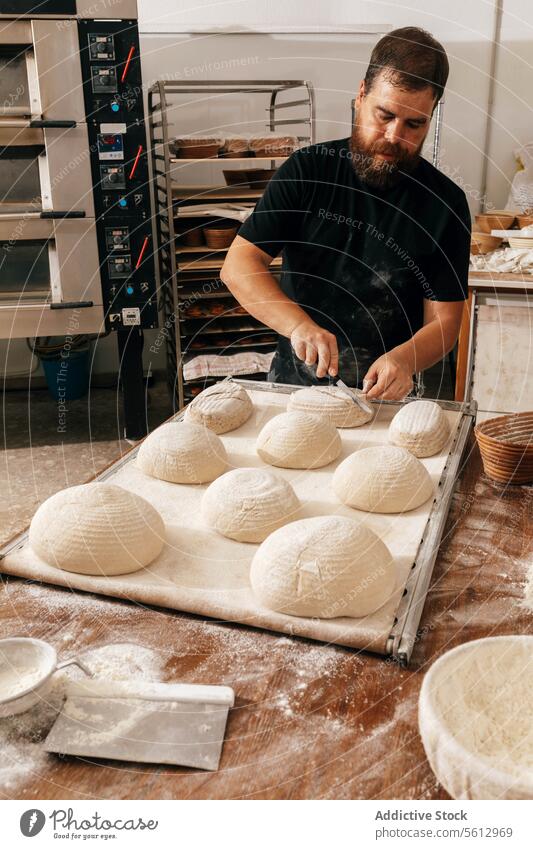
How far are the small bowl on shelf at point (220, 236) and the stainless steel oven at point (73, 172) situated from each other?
1.19 feet

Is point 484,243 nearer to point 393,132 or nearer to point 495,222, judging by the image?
point 495,222

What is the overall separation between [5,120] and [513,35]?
3.17 meters

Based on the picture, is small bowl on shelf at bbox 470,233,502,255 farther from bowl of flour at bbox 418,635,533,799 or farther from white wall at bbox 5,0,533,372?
bowl of flour at bbox 418,635,533,799

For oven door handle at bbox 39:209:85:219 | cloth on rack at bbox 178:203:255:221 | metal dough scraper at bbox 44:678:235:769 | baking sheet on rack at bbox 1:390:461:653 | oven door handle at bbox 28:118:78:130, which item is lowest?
baking sheet on rack at bbox 1:390:461:653

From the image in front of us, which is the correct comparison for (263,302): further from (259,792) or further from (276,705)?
(259,792)

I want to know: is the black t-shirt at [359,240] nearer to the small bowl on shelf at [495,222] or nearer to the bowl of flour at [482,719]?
the bowl of flour at [482,719]

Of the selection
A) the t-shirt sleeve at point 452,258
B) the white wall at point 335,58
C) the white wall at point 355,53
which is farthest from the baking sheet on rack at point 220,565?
the white wall at point 355,53

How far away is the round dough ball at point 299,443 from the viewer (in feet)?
5.07

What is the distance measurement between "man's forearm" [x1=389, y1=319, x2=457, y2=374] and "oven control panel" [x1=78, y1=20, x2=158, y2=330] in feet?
5.80

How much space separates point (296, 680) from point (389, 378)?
0.95 m

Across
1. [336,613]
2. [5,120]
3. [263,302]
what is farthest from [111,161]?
[336,613]

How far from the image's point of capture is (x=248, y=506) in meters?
1.27

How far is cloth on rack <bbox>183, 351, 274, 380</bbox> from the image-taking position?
376cm

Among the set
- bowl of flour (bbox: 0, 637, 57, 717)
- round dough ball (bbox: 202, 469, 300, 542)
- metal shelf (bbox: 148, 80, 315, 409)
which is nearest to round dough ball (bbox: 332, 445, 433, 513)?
round dough ball (bbox: 202, 469, 300, 542)
